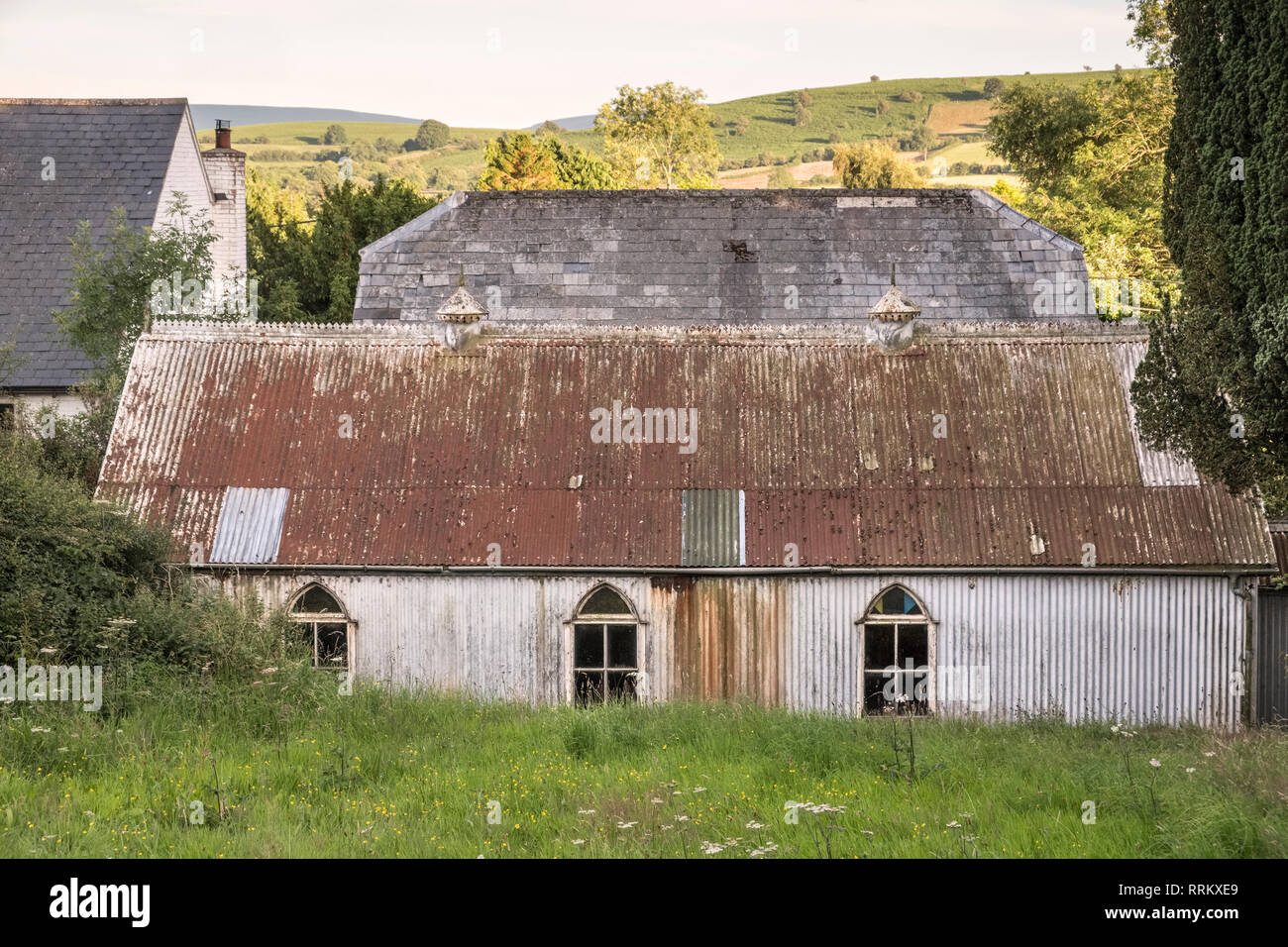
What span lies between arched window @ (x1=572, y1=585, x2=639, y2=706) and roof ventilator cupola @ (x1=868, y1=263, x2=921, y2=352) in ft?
22.0

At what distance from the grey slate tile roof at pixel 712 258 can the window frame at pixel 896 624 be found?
10.7m

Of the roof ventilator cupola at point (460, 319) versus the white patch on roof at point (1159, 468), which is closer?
the white patch on roof at point (1159, 468)

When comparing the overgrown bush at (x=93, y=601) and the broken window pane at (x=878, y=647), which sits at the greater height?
the overgrown bush at (x=93, y=601)

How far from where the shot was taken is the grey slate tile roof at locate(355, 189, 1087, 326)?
93.8 feet

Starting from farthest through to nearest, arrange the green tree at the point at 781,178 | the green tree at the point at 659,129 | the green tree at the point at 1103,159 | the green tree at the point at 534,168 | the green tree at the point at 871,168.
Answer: the green tree at the point at 781,178 → the green tree at the point at 871,168 → the green tree at the point at 659,129 → the green tree at the point at 534,168 → the green tree at the point at 1103,159

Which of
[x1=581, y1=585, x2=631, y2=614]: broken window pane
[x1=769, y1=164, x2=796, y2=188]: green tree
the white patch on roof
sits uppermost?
[x1=769, y1=164, x2=796, y2=188]: green tree

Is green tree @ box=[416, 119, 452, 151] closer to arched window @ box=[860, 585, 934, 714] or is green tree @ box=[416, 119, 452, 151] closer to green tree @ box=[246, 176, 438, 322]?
green tree @ box=[246, 176, 438, 322]

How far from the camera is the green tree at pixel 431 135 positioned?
18688 cm

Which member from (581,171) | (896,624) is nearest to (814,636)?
(896,624)


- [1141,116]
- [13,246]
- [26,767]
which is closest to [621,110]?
[1141,116]

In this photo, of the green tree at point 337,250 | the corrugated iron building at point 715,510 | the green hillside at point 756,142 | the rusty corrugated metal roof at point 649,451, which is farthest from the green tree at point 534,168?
the green hillside at point 756,142

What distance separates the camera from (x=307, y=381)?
2192 cm

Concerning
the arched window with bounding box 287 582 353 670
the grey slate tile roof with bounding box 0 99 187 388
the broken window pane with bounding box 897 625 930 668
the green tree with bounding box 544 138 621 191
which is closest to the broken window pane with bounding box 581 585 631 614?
the arched window with bounding box 287 582 353 670

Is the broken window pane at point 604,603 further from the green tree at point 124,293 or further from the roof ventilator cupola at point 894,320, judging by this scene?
the green tree at point 124,293
